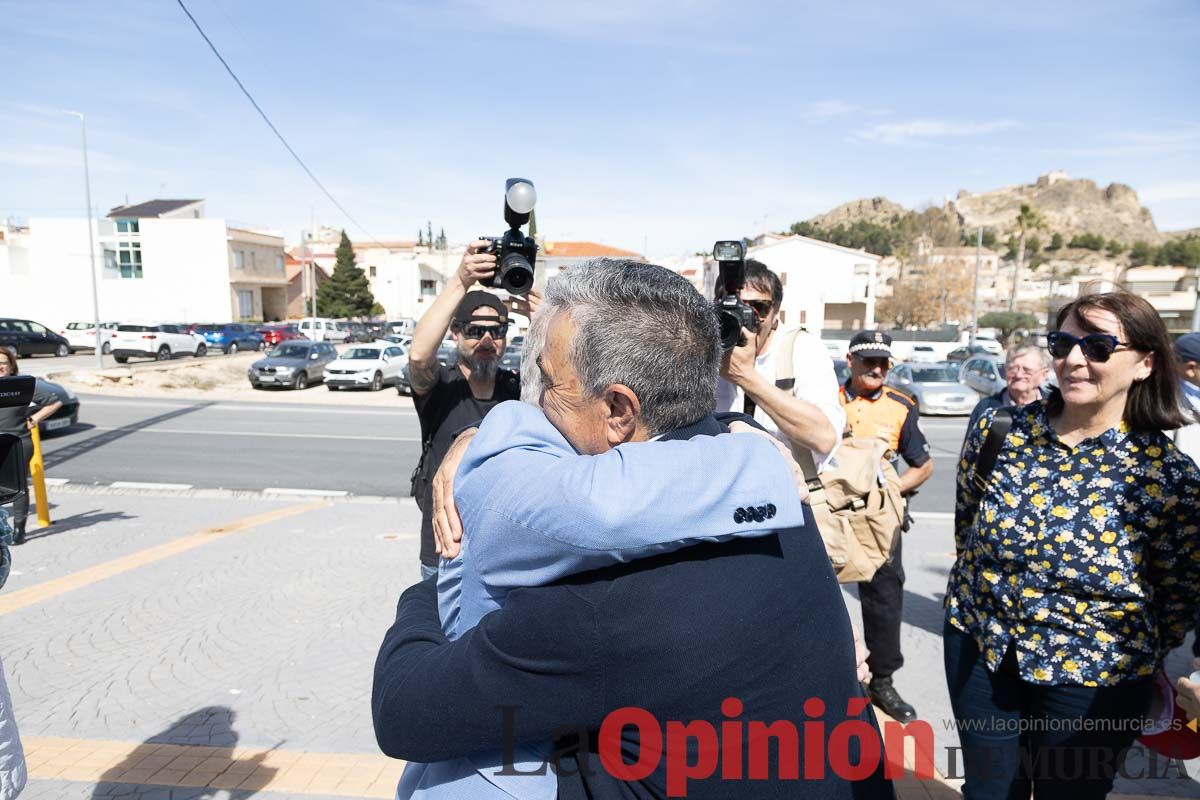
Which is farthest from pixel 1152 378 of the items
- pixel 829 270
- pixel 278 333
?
pixel 829 270

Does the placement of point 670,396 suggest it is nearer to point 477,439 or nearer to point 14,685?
point 477,439

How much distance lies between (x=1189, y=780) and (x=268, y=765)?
396 cm

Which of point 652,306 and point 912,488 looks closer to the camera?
point 652,306

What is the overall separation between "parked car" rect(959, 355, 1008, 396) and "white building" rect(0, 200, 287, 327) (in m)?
45.2

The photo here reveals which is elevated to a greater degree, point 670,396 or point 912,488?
point 670,396

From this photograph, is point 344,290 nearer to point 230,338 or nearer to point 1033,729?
point 230,338

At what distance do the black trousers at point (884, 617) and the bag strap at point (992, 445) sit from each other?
1434 millimetres

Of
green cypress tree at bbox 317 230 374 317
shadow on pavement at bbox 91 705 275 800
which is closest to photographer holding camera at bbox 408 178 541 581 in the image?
shadow on pavement at bbox 91 705 275 800

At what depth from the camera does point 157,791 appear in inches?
115

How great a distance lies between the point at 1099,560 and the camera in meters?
2.10

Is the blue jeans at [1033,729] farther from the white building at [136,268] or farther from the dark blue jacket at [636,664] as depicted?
the white building at [136,268]

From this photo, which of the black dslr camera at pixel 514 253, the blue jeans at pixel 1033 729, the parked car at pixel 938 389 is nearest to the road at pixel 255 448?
the parked car at pixel 938 389

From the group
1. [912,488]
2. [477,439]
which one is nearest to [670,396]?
[477,439]

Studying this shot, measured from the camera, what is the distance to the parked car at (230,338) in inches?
1383
